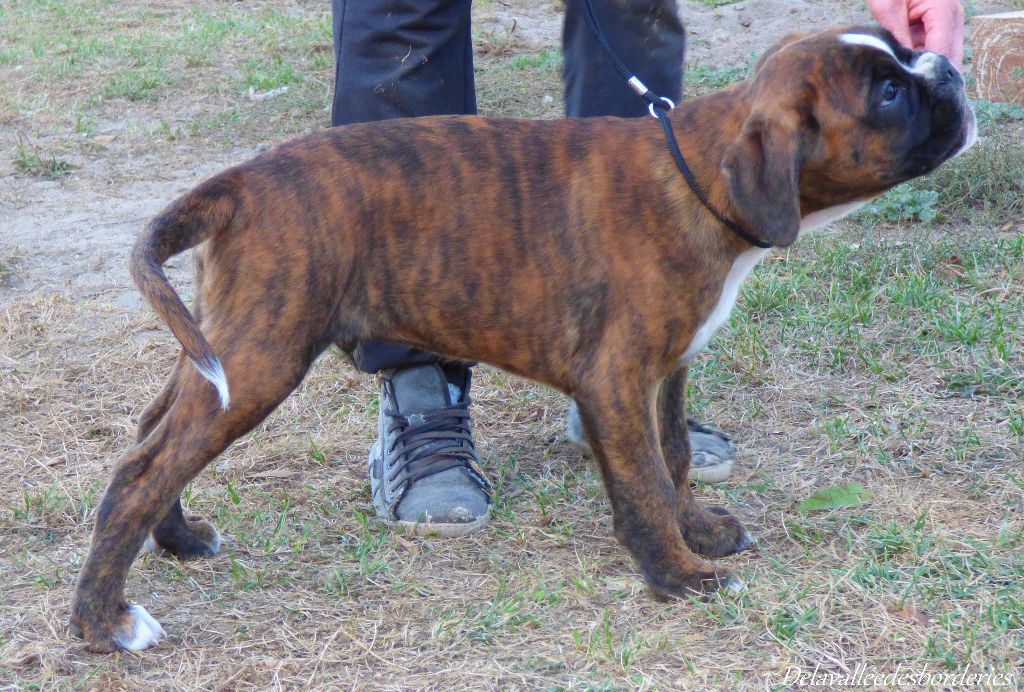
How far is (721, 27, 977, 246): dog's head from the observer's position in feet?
8.30

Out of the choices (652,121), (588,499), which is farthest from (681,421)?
(652,121)

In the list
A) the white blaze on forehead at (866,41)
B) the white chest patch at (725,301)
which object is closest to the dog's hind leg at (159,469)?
the white chest patch at (725,301)

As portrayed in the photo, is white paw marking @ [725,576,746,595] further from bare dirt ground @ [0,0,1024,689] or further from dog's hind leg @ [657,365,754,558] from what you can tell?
dog's hind leg @ [657,365,754,558]

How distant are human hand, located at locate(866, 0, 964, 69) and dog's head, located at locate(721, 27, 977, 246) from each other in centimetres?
45

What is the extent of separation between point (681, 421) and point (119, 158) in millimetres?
4687

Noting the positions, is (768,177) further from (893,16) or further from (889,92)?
(893,16)

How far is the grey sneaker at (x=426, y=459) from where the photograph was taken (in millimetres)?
3209

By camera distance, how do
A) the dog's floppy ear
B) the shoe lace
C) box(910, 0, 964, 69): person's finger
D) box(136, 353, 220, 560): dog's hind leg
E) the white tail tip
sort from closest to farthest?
the white tail tip < the dog's floppy ear < box(136, 353, 220, 560): dog's hind leg < box(910, 0, 964, 69): person's finger < the shoe lace

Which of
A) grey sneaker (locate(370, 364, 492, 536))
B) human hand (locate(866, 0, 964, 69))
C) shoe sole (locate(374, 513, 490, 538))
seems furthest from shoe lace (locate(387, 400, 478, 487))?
human hand (locate(866, 0, 964, 69))

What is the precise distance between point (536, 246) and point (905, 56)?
97cm

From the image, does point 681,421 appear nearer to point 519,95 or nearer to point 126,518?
point 126,518

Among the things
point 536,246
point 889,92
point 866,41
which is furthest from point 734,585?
point 866,41

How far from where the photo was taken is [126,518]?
2590 millimetres

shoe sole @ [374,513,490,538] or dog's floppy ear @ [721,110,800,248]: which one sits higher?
dog's floppy ear @ [721,110,800,248]
